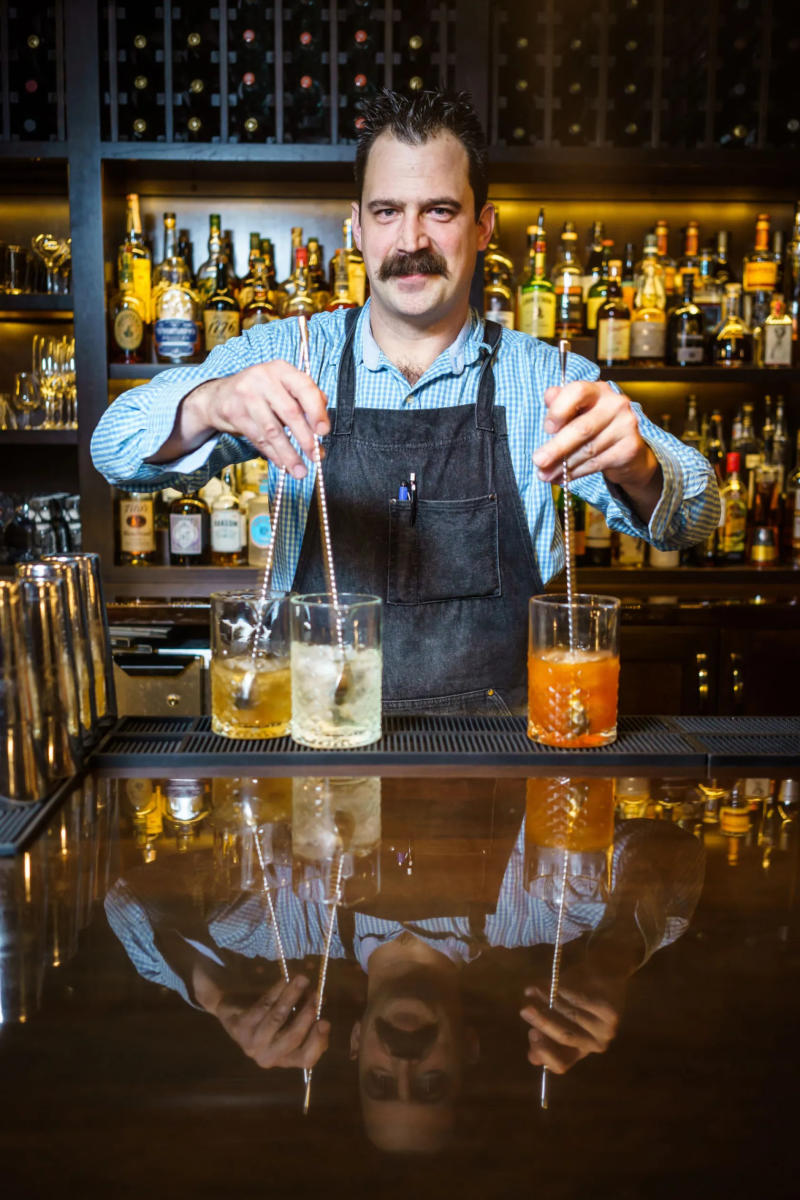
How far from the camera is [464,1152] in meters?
0.50

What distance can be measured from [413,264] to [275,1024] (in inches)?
54.8

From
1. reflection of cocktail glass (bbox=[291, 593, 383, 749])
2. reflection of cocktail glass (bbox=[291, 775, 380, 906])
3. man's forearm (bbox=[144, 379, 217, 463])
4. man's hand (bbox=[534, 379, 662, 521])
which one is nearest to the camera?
reflection of cocktail glass (bbox=[291, 775, 380, 906])

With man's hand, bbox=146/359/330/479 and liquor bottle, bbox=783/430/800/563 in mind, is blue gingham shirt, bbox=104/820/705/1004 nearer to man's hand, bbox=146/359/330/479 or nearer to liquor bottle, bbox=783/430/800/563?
man's hand, bbox=146/359/330/479

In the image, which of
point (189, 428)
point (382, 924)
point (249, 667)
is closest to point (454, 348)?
point (189, 428)

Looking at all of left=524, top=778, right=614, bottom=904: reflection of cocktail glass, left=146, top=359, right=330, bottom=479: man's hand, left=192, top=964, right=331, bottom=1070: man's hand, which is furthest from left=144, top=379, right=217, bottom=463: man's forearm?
left=192, top=964, right=331, bottom=1070: man's hand

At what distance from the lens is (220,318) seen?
2.96m

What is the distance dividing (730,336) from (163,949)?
2729 millimetres

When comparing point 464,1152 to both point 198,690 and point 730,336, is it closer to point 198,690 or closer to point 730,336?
point 198,690

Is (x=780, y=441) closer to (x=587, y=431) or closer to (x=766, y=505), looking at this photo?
Result: (x=766, y=505)

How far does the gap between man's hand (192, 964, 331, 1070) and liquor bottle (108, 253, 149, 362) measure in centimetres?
252

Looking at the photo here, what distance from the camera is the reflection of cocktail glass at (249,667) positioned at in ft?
3.79

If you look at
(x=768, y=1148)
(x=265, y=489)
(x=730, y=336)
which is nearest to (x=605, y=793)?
(x=768, y=1148)

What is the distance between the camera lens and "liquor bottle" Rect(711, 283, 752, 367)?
3018mm

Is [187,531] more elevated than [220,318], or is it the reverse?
[220,318]
